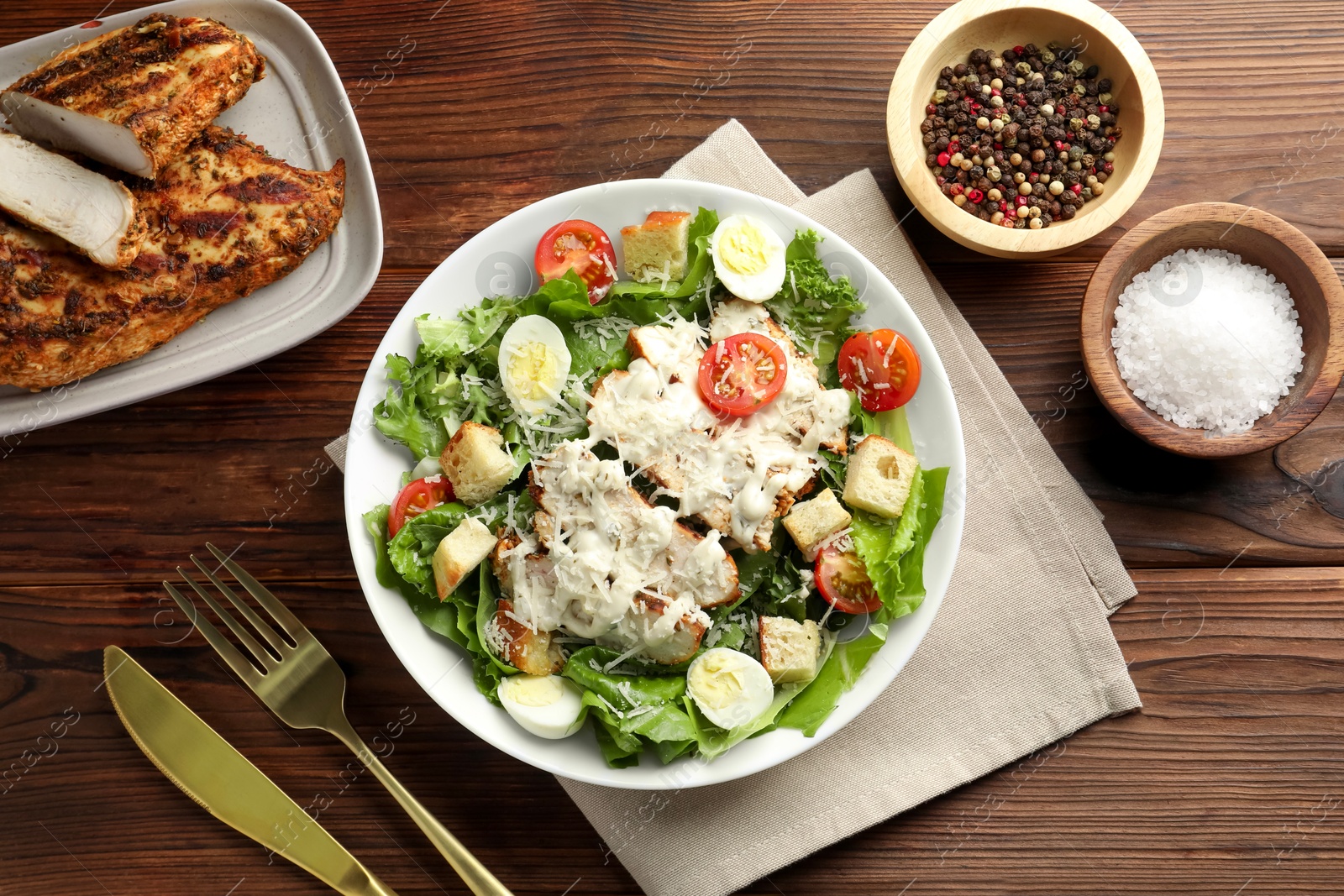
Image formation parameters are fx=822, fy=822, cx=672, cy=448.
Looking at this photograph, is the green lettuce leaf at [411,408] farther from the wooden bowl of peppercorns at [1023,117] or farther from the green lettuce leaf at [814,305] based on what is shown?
the wooden bowl of peppercorns at [1023,117]

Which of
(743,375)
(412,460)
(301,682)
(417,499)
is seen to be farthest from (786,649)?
(301,682)

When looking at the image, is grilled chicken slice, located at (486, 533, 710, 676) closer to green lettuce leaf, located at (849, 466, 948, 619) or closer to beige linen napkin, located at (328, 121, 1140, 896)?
green lettuce leaf, located at (849, 466, 948, 619)

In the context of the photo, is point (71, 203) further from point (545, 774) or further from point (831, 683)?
point (831, 683)

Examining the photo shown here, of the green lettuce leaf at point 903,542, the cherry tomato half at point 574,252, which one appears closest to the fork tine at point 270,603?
the cherry tomato half at point 574,252

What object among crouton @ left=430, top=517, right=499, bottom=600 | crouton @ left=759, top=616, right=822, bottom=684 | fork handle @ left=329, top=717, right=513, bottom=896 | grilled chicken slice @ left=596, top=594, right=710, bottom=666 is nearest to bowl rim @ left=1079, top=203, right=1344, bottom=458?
crouton @ left=759, top=616, right=822, bottom=684

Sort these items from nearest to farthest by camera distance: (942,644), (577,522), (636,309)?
(577,522)
(636,309)
(942,644)

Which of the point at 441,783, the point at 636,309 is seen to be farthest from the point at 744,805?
the point at 636,309

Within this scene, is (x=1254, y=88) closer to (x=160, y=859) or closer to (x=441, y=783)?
(x=441, y=783)
